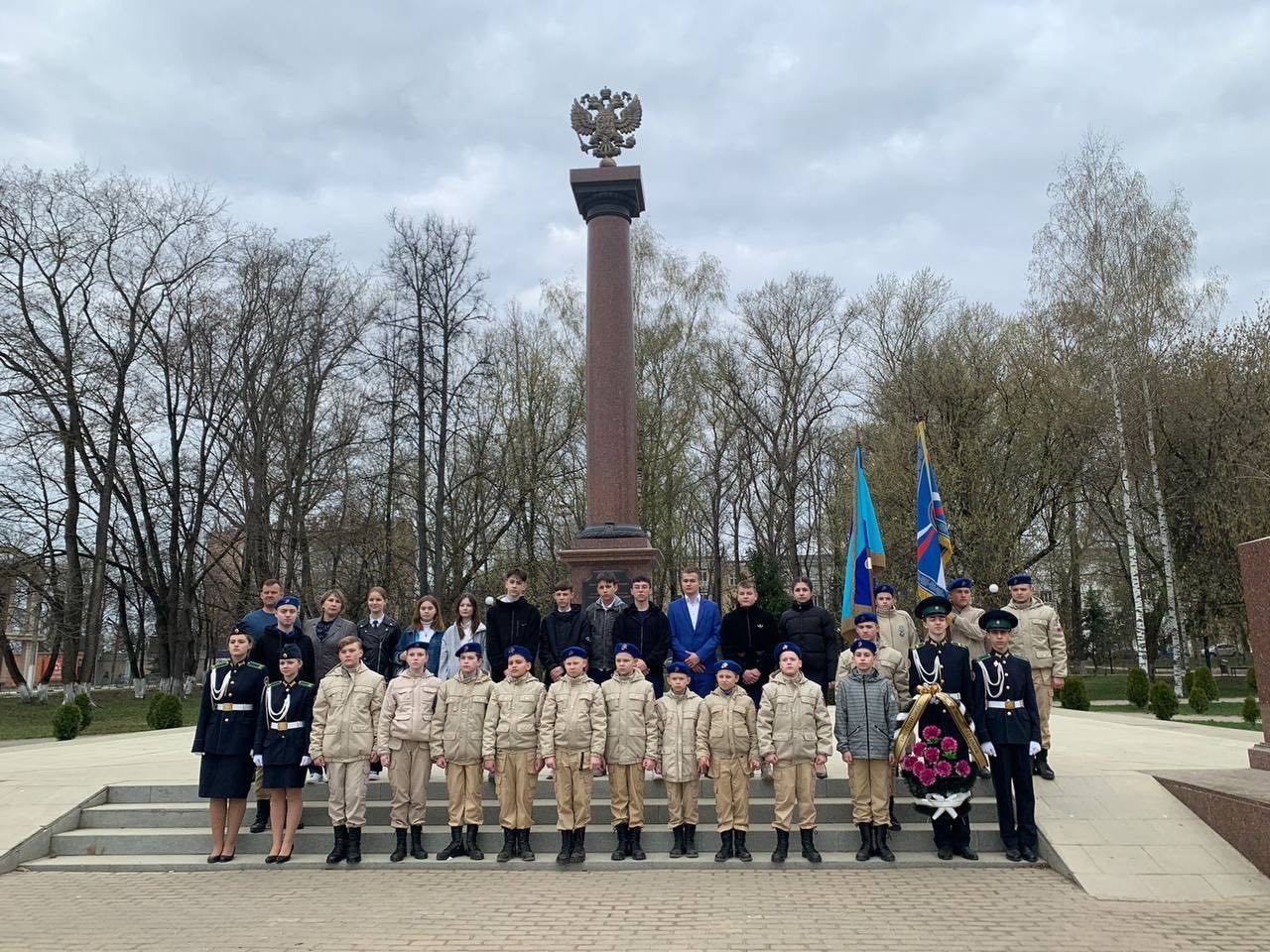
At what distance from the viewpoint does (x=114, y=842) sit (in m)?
8.09

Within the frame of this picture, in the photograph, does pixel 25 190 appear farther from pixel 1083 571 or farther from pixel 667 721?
pixel 1083 571

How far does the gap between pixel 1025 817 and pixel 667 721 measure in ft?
9.32

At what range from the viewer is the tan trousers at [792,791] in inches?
282

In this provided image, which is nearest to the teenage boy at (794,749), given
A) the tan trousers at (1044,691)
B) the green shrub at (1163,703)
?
the tan trousers at (1044,691)

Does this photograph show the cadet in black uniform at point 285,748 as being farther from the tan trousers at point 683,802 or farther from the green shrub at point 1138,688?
the green shrub at point 1138,688

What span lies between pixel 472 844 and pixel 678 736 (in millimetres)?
1853

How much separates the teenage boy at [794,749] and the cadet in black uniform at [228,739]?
4.16m

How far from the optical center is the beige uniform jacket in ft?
27.7

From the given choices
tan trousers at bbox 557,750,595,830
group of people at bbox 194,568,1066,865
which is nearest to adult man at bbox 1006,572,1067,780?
group of people at bbox 194,568,1066,865

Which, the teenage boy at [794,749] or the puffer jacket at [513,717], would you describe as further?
the puffer jacket at [513,717]

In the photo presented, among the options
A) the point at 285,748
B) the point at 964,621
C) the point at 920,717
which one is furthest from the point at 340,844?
the point at 964,621

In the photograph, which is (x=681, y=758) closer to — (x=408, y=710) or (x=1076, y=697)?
(x=408, y=710)

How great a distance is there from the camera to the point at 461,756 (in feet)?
24.1

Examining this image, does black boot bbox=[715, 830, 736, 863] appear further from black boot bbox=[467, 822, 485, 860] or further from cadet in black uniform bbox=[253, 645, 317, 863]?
cadet in black uniform bbox=[253, 645, 317, 863]
